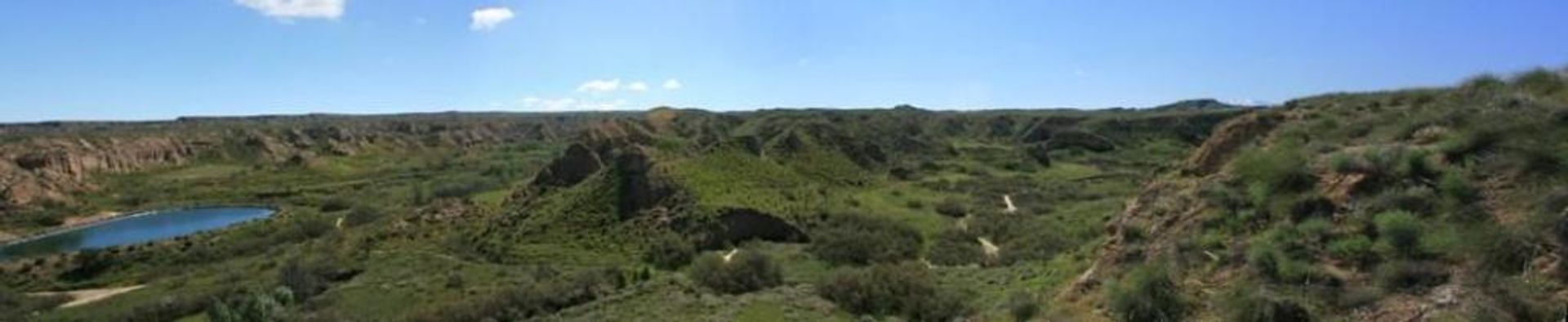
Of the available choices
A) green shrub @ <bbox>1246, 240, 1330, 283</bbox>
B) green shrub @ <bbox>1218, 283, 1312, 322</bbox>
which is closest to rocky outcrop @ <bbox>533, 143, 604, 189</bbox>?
green shrub @ <bbox>1246, 240, 1330, 283</bbox>

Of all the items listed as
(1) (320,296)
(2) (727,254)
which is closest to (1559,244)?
(2) (727,254)

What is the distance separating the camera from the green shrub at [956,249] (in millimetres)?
51906

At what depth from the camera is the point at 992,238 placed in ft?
196

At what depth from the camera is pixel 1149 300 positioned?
778 inches

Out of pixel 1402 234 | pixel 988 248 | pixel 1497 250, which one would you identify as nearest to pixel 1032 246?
pixel 988 248

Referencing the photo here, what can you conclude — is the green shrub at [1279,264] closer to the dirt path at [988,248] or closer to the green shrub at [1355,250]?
the green shrub at [1355,250]

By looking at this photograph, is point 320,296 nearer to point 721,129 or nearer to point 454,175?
point 721,129

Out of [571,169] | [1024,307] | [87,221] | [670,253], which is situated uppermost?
[1024,307]

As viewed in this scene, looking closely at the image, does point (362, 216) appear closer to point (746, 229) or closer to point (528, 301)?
point (746, 229)

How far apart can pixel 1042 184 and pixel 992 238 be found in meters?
31.8

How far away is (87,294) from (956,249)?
53.9m

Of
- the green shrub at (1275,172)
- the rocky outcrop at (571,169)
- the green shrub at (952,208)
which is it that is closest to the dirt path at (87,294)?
the rocky outcrop at (571,169)

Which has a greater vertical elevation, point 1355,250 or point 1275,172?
point 1275,172

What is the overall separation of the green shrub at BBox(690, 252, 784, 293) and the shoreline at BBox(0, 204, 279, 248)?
78898 mm
